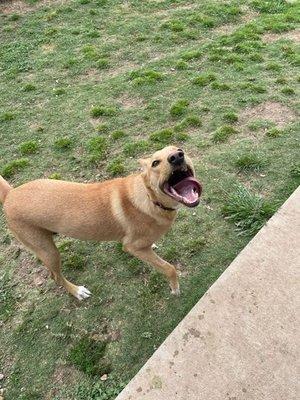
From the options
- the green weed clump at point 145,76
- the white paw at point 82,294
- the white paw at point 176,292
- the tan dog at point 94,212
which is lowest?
the white paw at point 176,292

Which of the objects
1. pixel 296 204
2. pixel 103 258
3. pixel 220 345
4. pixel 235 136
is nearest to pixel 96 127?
pixel 235 136

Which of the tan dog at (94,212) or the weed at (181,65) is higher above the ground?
the tan dog at (94,212)

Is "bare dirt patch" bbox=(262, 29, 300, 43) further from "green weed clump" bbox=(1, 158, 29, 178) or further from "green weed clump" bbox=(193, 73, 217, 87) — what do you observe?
"green weed clump" bbox=(1, 158, 29, 178)

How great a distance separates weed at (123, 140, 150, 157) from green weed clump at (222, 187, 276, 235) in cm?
177

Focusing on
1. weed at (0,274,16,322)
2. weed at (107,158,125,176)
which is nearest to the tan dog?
weed at (0,274,16,322)

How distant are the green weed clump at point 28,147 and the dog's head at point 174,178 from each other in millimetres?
3671

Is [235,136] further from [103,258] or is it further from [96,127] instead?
[103,258]

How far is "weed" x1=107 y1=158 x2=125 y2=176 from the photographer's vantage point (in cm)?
650

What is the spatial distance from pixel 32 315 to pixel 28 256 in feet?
2.97

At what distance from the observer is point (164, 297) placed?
4895 millimetres

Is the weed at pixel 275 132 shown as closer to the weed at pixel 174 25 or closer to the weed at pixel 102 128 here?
the weed at pixel 102 128

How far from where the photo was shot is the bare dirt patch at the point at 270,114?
22.8ft

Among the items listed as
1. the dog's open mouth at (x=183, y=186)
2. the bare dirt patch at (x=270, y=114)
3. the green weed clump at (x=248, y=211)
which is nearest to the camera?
the dog's open mouth at (x=183, y=186)

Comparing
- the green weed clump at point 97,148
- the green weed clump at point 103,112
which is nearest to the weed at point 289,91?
the green weed clump at point 103,112
